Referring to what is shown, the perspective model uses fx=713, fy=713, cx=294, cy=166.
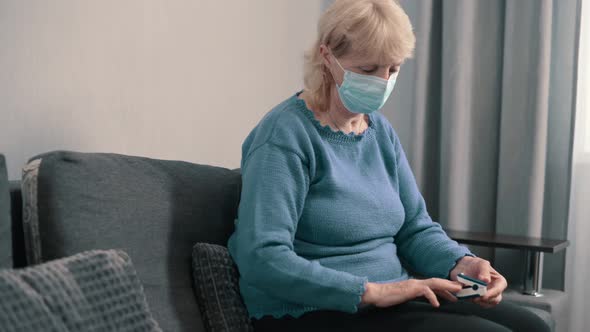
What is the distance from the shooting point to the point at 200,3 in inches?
81.5

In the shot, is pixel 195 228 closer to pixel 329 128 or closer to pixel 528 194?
pixel 329 128

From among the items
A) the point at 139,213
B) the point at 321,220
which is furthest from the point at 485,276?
the point at 139,213

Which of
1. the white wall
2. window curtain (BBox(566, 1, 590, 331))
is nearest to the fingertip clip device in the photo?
the white wall

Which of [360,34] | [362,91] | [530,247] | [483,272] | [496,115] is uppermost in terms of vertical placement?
[360,34]

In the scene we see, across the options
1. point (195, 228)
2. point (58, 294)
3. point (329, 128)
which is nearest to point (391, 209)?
point (329, 128)

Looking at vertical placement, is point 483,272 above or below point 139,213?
below

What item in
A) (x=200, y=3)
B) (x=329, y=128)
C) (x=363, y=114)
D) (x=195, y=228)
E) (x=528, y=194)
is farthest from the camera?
(x=528, y=194)

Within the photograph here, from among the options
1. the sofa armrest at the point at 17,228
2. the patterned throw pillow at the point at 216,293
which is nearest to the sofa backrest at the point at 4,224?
the sofa armrest at the point at 17,228

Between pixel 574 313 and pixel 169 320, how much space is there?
1.76m

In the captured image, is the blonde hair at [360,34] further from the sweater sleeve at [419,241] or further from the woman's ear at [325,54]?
the sweater sleeve at [419,241]

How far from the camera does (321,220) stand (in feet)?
5.09

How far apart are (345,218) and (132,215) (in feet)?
1.54

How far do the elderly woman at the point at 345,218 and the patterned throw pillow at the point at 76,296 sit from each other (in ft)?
1.17

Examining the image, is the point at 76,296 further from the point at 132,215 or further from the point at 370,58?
the point at 370,58
